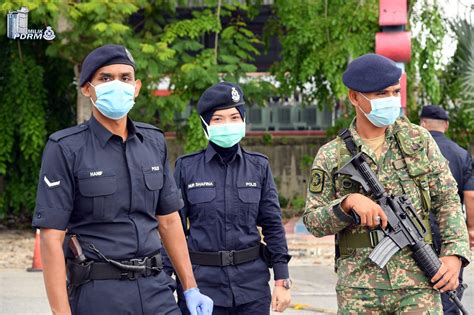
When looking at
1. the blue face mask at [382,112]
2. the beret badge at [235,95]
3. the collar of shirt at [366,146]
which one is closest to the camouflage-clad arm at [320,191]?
the collar of shirt at [366,146]

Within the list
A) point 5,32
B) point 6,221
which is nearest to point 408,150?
point 5,32

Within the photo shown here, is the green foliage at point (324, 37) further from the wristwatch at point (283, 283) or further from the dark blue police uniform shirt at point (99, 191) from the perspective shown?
the dark blue police uniform shirt at point (99, 191)

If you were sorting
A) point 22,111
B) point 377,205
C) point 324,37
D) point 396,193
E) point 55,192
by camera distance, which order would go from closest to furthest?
point 55,192
point 377,205
point 396,193
point 324,37
point 22,111

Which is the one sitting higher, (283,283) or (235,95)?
(235,95)

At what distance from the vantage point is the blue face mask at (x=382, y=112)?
4.21 meters

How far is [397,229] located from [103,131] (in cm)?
130

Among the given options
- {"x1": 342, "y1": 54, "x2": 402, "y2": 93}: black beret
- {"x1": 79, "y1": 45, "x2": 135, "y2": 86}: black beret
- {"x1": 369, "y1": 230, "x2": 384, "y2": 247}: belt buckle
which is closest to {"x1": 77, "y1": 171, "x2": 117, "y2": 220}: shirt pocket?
{"x1": 79, "y1": 45, "x2": 135, "y2": 86}: black beret

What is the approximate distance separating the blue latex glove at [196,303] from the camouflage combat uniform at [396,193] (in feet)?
1.91

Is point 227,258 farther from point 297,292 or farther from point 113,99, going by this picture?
point 297,292

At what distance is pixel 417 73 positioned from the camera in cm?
1369

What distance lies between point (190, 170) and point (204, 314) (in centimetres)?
113

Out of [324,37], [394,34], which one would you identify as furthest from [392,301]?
[324,37]

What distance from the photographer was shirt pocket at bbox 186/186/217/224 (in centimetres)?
497

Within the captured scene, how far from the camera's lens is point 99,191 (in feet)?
12.5
